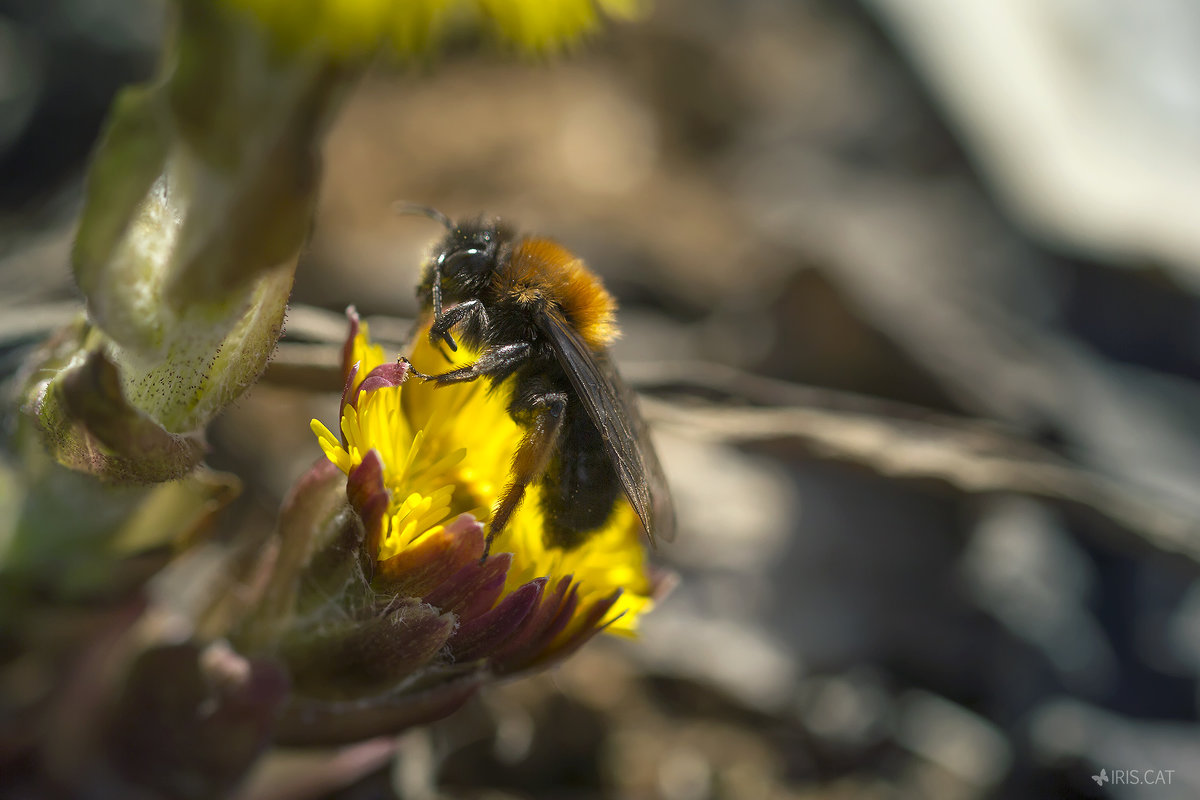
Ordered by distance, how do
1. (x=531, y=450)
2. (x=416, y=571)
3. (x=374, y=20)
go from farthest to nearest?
(x=531, y=450) → (x=416, y=571) → (x=374, y=20)

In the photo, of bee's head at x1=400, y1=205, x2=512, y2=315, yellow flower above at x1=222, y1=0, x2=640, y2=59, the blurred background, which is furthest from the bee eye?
yellow flower above at x1=222, y1=0, x2=640, y2=59

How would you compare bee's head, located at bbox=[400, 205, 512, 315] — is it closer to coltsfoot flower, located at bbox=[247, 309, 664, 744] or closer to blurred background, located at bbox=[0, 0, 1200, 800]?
coltsfoot flower, located at bbox=[247, 309, 664, 744]

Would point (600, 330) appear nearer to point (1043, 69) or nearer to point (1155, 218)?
point (1155, 218)

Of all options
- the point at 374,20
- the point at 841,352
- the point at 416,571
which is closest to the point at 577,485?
the point at 416,571

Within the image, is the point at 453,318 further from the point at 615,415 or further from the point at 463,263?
the point at 615,415

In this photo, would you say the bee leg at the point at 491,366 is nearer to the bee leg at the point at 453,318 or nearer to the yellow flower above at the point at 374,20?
the bee leg at the point at 453,318

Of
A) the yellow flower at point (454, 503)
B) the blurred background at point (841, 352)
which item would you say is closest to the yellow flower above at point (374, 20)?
the yellow flower at point (454, 503)
